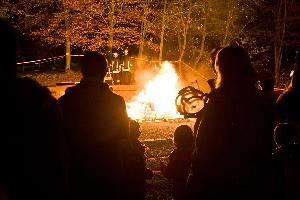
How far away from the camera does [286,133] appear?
154 inches

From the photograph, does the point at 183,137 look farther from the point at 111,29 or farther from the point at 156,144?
the point at 111,29

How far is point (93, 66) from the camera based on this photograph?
3568 mm

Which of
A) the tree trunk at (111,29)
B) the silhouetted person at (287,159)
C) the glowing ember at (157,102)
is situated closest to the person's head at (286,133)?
the silhouetted person at (287,159)

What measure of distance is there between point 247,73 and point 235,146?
545 millimetres

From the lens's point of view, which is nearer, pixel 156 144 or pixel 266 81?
pixel 266 81

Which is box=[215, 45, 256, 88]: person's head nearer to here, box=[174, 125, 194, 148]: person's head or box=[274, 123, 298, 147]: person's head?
box=[274, 123, 298, 147]: person's head

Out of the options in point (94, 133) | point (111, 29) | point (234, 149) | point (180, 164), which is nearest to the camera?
point (234, 149)

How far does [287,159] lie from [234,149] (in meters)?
1.04

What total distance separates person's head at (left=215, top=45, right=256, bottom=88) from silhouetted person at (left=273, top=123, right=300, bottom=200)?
841 millimetres

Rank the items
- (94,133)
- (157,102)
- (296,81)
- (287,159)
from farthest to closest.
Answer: (157,102) → (296,81) → (287,159) → (94,133)

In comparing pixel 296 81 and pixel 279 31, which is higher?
pixel 279 31

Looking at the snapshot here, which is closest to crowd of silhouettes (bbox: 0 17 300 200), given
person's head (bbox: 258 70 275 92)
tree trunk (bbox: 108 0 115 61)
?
person's head (bbox: 258 70 275 92)

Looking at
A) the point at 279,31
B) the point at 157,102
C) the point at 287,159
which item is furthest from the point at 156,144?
the point at 279,31

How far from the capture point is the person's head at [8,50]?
7.74ft
